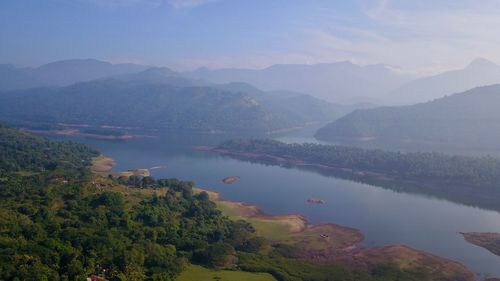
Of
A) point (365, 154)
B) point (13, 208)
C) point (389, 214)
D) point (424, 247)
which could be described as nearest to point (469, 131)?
point (365, 154)

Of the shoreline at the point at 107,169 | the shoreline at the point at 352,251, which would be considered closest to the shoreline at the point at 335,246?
the shoreline at the point at 352,251

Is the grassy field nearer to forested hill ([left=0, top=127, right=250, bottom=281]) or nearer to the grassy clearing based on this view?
forested hill ([left=0, top=127, right=250, bottom=281])

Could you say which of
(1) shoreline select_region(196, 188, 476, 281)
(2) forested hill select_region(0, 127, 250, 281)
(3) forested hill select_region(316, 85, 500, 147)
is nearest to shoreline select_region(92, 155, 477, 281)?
(1) shoreline select_region(196, 188, 476, 281)

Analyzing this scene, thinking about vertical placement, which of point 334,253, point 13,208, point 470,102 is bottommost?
point 334,253

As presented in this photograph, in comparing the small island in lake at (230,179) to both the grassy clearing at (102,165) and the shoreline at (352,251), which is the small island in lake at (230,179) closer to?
the grassy clearing at (102,165)

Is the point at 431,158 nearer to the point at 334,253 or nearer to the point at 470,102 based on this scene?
the point at 334,253
